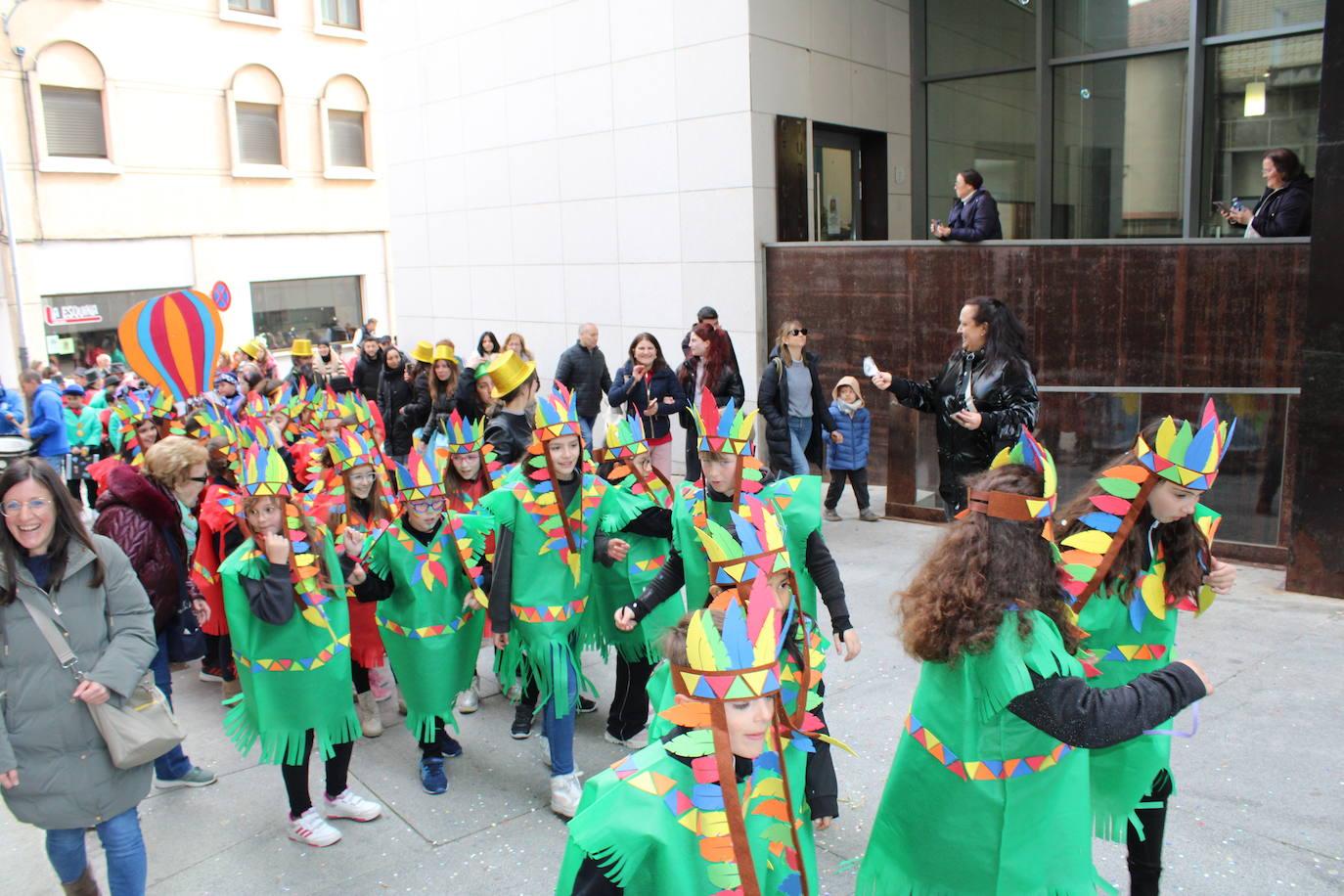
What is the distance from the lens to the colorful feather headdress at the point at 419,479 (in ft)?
15.9

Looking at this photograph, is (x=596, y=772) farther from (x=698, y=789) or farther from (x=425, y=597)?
(x=698, y=789)

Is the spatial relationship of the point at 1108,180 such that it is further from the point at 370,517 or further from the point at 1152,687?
the point at 1152,687

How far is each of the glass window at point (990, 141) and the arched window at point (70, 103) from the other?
56.6 feet

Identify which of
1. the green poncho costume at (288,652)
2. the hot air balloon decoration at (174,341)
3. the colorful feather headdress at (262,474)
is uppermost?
the hot air balloon decoration at (174,341)

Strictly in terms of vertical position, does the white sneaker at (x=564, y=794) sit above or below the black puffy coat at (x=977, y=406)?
below

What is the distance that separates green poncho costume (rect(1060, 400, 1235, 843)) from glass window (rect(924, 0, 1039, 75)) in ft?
32.6

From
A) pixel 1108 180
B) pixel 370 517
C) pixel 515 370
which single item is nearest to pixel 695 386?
pixel 515 370

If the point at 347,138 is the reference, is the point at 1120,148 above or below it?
below

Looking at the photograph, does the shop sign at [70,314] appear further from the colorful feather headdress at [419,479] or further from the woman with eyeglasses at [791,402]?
the colorful feather headdress at [419,479]

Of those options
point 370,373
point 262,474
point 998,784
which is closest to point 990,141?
point 370,373

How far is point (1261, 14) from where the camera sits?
10.1 m

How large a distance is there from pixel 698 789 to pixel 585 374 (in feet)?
26.5

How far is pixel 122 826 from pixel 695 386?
655cm

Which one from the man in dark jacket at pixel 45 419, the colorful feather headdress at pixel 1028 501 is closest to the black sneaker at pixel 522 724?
the colorful feather headdress at pixel 1028 501
